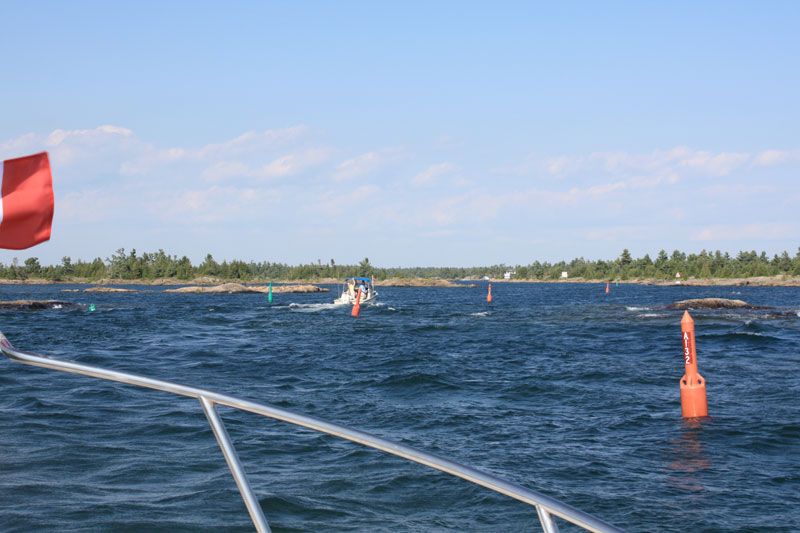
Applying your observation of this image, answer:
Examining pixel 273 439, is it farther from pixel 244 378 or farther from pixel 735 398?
pixel 735 398

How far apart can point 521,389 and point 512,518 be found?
29.8 ft

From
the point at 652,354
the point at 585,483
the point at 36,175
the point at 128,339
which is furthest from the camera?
the point at 128,339

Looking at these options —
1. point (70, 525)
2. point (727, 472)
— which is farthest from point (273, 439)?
point (727, 472)

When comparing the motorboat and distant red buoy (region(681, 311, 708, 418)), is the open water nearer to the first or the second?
distant red buoy (region(681, 311, 708, 418))

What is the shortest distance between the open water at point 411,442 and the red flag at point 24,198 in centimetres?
432

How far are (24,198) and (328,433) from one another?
2.08 metres

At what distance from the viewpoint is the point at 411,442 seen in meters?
10.9

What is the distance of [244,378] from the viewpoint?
59.7ft

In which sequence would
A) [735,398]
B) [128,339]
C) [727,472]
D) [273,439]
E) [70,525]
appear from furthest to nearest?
[128,339] → [735,398] → [273,439] → [727,472] → [70,525]

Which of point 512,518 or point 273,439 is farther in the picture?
point 273,439

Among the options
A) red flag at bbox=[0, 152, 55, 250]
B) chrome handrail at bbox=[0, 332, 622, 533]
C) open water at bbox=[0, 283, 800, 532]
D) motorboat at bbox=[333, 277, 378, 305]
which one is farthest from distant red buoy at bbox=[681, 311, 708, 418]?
motorboat at bbox=[333, 277, 378, 305]

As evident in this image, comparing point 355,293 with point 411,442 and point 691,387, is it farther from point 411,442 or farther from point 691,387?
point 411,442

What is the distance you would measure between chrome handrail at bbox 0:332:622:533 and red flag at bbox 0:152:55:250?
1.98 feet

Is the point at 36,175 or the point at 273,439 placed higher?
the point at 36,175
